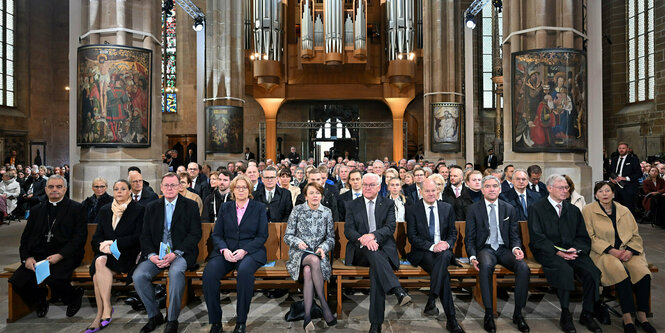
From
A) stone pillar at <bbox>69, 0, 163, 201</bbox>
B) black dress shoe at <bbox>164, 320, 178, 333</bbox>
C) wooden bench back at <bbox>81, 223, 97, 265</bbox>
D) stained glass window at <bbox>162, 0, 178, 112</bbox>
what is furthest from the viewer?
stained glass window at <bbox>162, 0, 178, 112</bbox>

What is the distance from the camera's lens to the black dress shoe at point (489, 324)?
4.29 m

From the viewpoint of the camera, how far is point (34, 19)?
71.8 ft

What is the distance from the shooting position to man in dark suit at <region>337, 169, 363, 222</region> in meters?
5.66

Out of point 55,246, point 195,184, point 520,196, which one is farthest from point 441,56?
point 55,246

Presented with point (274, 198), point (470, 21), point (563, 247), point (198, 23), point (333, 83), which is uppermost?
point (198, 23)

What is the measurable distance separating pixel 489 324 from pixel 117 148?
→ 6.87 metres

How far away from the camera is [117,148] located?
28.0 feet

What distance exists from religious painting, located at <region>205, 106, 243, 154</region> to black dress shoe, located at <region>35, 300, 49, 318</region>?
1035 centimetres

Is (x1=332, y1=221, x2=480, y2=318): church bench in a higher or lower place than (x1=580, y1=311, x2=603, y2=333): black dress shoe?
higher

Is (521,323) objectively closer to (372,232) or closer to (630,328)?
(630,328)

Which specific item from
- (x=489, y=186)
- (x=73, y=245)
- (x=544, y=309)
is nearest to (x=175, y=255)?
(x=73, y=245)

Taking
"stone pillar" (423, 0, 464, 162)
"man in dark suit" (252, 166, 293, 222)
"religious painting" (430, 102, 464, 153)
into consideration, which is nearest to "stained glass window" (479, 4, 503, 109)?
"stone pillar" (423, 0, 464, 162)

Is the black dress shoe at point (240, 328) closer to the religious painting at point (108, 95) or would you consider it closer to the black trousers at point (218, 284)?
the black trousers at point (218, 284)

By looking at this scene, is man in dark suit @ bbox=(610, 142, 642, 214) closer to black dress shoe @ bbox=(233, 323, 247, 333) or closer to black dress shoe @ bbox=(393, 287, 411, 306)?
black dress shoe @ bbox=(393, 287, 411, 306)
